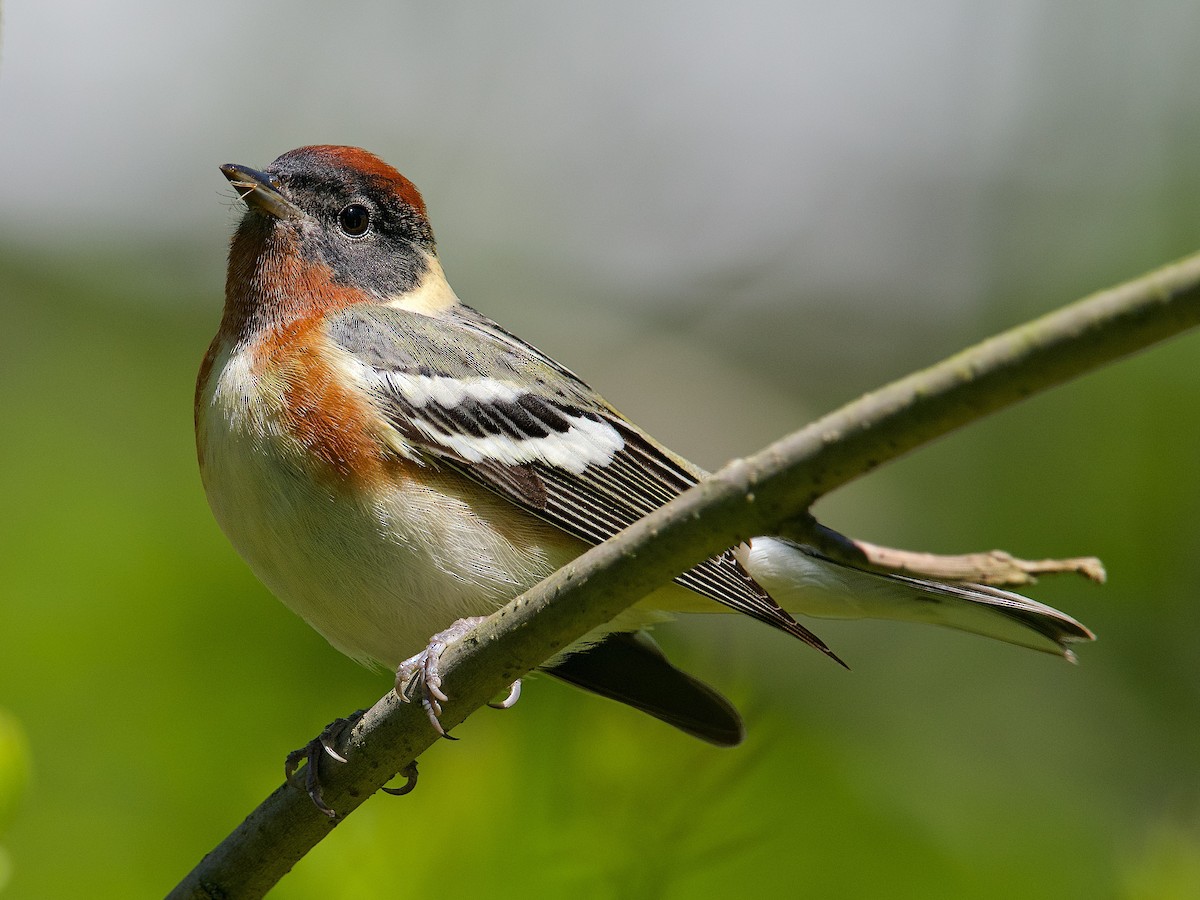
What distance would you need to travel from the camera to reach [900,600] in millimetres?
3164

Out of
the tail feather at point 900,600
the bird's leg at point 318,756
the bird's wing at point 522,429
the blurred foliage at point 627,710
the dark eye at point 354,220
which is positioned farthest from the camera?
the dark eye at point 354,220

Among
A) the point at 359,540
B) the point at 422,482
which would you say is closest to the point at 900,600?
the point at 422,482

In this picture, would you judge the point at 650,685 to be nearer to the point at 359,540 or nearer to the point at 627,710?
the point at 627,710

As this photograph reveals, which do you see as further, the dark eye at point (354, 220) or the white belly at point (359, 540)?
the dark eye at point (354, 220)

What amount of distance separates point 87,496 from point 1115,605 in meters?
4.12

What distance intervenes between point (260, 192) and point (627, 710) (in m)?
1.83

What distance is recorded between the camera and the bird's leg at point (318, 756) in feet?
7.86

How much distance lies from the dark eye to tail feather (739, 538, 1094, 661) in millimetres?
1538

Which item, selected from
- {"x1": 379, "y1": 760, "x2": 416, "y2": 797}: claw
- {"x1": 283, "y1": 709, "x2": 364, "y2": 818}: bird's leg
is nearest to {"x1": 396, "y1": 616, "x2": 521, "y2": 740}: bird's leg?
{"x1": 283, "y1": 709, "x2": 364, "y2": 818}: bird's leg

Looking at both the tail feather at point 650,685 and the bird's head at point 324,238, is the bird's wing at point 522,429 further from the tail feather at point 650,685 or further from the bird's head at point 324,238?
the tail feather at point 650,685

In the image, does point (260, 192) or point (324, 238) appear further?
point (324, 238)

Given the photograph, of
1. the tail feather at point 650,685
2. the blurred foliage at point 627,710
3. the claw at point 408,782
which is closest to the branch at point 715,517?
the blurred foliage at point 627,710

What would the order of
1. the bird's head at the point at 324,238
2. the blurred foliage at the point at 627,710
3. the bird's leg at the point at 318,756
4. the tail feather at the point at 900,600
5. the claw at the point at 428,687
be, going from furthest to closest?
the bird's head at the point at 324,238 → the tail feather at the point at 900,600 → the blurred foliage at the point at 627,710 → the bird's leg at the point at 318,756 → the claw at the point at 428,687

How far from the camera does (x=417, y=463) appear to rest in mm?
3004
